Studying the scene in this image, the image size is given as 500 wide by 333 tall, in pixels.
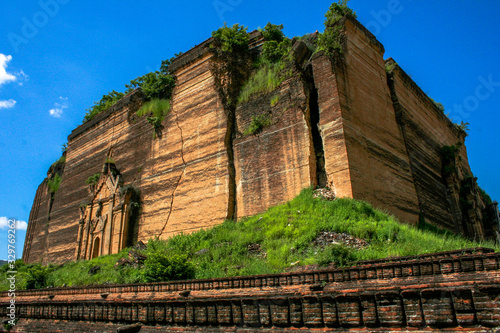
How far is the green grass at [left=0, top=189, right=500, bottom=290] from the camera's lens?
908cm

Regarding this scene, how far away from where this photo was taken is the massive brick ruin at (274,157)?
13.7 m

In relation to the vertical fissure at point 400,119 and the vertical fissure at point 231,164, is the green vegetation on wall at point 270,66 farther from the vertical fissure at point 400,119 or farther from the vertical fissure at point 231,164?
the vertical fissure at point 400,119

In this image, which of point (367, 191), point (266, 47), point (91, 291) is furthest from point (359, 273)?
point (266, 47)

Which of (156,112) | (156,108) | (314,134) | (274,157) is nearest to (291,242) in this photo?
(274,157)

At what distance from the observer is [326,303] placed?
167 inches

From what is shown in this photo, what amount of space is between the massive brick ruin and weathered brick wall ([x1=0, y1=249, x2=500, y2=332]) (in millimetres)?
7011

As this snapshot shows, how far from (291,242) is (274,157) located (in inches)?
164

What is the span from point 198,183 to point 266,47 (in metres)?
6.38

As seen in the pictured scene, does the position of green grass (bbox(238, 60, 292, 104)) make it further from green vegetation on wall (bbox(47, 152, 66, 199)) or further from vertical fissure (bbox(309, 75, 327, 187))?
green vegetation on wall (bbox(47, 152, 66, 199))

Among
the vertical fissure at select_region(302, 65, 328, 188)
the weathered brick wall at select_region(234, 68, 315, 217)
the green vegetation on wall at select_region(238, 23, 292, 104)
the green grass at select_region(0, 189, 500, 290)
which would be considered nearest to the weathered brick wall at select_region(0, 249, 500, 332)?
the green grass at select_region(0, 189, 500, 290)

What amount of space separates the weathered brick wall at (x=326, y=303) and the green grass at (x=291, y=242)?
2.68 meters

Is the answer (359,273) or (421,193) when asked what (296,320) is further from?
(421,193)

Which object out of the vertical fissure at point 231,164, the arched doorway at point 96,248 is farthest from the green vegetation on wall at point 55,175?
the vertical fissure at point 231,164

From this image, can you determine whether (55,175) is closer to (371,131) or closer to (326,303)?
(371,131)
